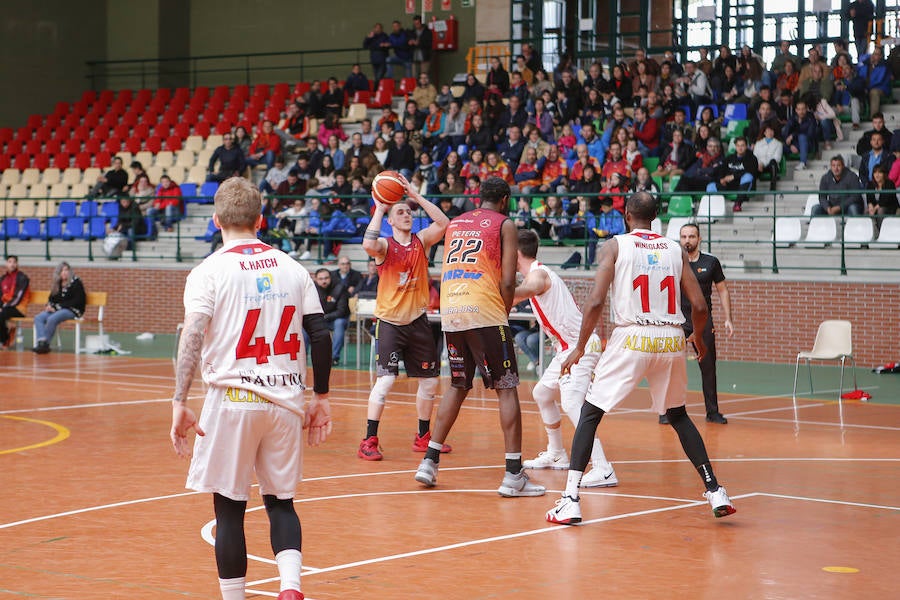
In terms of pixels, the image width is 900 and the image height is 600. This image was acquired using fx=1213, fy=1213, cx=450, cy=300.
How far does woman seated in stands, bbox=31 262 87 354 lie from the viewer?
21.5m

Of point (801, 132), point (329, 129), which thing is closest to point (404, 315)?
point (801, 132)

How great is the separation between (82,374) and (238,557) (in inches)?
523

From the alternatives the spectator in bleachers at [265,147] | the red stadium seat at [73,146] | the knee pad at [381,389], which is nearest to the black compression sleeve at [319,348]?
the knee pad at [381,389]

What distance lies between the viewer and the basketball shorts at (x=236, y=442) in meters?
5.21

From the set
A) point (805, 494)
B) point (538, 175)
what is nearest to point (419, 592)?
point (805, 494)

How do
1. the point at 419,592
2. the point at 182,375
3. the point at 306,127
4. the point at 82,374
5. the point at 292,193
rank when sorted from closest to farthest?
the point at 182,375, the point at 419,592, the point at 82,374, the point at 292,193, the point at 306,127

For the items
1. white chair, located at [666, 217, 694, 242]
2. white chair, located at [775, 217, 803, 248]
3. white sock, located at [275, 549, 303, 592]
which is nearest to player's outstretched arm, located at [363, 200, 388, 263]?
white sock, located at [275, 549, 303, 592]

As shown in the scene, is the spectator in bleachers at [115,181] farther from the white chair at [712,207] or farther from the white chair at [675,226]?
the white chair at [712,207]

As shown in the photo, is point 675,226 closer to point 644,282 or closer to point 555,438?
point 555,438

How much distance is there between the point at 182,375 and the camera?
5.18 m

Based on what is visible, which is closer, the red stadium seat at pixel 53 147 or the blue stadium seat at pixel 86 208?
the blue stadium seat at pixel 86 208

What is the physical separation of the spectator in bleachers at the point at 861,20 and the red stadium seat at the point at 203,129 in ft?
53.8

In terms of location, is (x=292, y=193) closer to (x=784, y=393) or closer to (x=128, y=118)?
(x=128, y=118)

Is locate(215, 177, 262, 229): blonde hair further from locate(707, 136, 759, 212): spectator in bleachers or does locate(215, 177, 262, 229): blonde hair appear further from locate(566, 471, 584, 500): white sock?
locate(707, 136, 759, 212): spectator in bleachers
